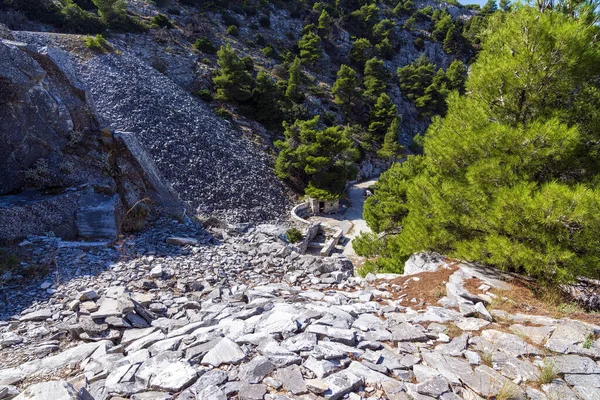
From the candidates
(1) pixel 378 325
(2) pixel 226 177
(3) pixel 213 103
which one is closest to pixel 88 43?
(3) pixel 213 103

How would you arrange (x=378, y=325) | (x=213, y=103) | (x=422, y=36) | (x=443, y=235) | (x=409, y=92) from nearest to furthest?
(x=378, y=325) → (x=443, y=235) → (x=213, y=103) → (x=409, y=92) → (x=422, y=36)

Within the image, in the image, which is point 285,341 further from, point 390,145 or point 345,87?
point 345,87

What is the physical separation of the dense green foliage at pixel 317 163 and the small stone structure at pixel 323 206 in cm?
53

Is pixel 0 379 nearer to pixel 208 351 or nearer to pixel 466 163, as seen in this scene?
pixel 208 351

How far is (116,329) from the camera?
479cm

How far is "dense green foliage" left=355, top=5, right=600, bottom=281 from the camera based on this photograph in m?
4.70

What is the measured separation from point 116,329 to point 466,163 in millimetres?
7103

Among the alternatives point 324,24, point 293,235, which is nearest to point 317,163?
point 293,235

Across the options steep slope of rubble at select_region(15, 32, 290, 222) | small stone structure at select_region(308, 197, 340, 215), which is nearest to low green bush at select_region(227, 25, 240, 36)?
steep slope of rubble at select_region(15, 32, 290, 222)

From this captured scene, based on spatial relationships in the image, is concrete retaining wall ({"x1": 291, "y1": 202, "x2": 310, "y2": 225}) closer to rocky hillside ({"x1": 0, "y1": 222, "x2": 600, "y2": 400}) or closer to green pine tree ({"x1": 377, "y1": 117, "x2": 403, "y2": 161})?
rocky hillside ({"x1": 0, "y1": 222, "x2": 600, "y2": 400})

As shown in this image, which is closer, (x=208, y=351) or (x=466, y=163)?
(x=208, y=351)

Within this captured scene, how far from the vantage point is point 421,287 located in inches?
234

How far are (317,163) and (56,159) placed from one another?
51.8ft

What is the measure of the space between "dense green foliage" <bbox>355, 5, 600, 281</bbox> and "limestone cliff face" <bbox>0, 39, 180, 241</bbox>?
914cm
